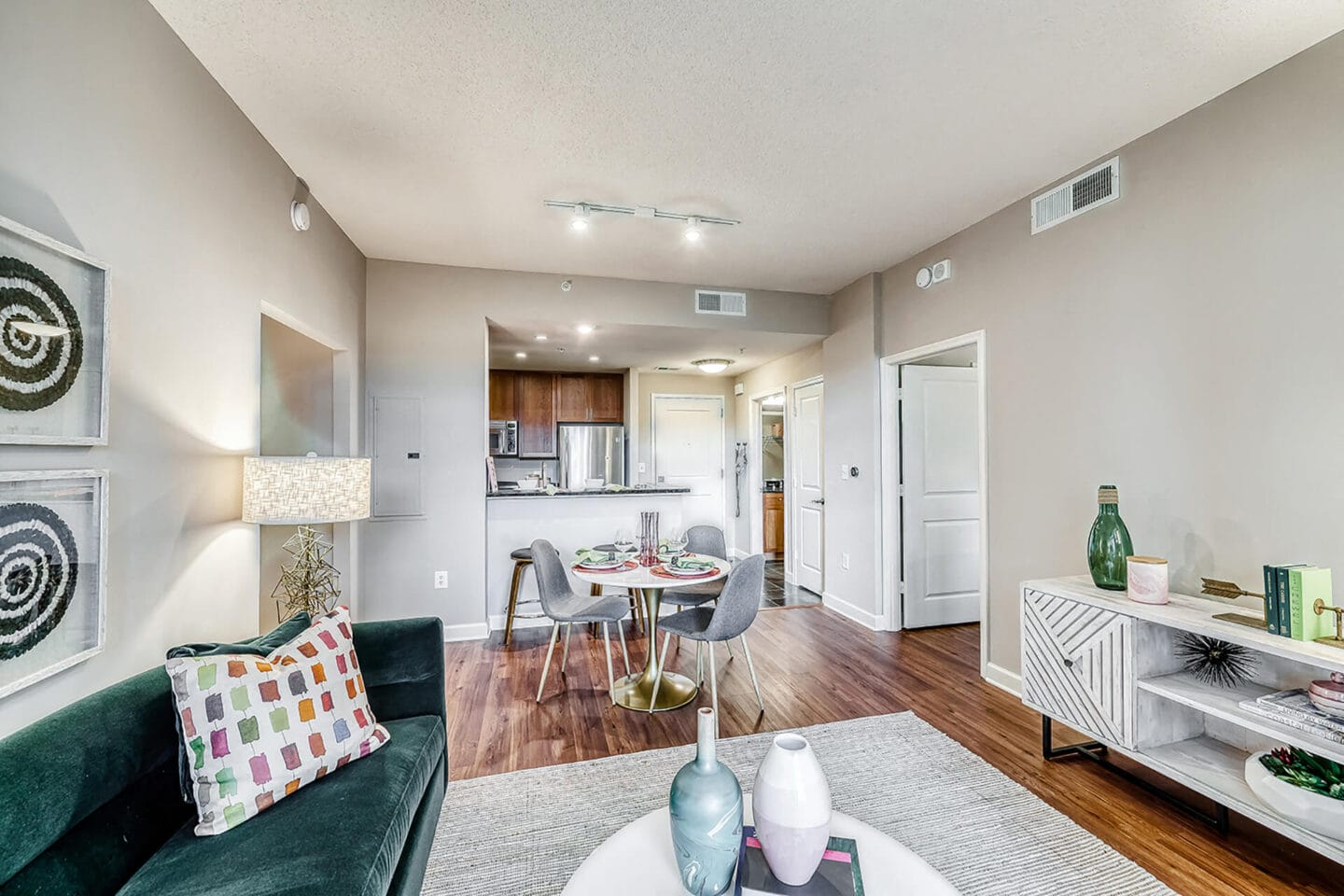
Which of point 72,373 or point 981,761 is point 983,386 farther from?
point 72,373

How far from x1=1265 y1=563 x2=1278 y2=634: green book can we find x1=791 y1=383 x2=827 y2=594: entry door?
11.1 ft

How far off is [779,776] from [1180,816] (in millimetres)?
1963

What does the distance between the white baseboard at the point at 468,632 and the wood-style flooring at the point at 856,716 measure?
11 cm

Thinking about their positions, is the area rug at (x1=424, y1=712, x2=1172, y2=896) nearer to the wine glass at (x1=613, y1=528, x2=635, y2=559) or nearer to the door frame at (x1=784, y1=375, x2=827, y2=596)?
the wine glass at (x1=613, y1=528, x2=635, y2=559)

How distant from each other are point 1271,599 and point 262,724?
2874 millimetres

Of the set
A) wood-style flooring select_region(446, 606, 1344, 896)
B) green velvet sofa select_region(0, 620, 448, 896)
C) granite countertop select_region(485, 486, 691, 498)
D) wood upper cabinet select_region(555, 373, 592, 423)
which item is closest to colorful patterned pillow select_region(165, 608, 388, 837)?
green velvet sofa select_region(0, 620, 448, 896)

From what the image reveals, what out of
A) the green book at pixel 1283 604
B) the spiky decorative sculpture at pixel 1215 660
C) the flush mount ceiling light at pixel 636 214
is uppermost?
the flush mount ceiling light at pixel 636 214

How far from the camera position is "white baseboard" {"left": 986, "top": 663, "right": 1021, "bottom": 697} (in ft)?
10.1

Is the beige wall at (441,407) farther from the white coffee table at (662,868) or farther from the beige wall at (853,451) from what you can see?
the white coffee table at (662,868)

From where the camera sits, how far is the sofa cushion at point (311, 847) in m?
1.11

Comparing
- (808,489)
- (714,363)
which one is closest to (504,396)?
(714,363)

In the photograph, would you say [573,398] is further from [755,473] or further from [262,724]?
[262,724]

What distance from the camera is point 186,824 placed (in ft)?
4.33

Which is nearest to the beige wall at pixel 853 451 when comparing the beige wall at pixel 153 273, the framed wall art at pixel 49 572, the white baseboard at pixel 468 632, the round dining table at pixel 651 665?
the round dining table at pixel 651 665
